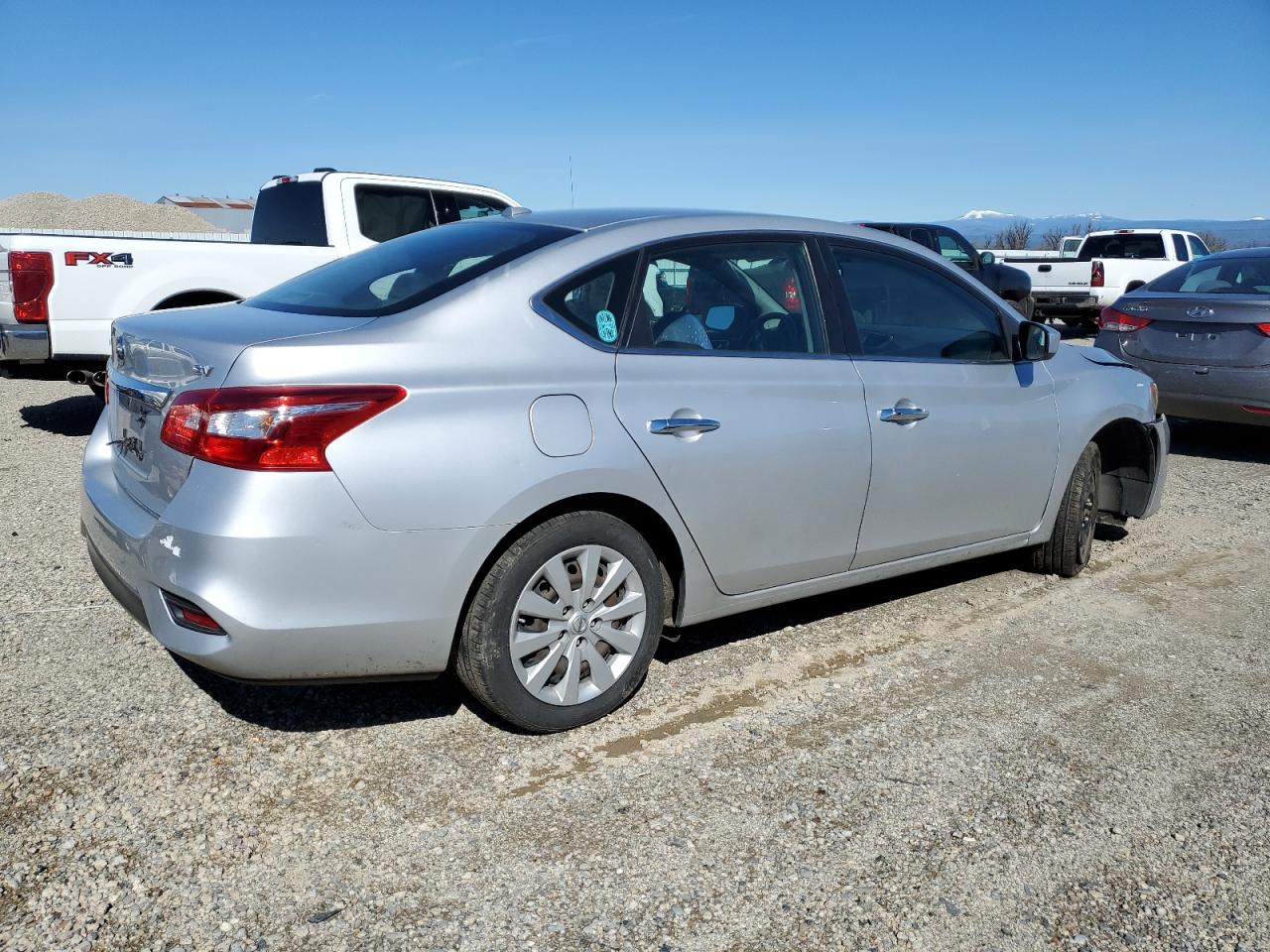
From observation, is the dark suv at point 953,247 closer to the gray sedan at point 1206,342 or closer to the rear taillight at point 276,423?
the gray sedan at point 1206,342

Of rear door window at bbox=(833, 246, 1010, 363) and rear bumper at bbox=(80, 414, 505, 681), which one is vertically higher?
rear door window at bbox=(833, 246, 1010, 363)

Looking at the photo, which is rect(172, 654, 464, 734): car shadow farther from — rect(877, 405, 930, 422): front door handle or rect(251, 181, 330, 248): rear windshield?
rect(251, 181, 330, 248): rear windshield

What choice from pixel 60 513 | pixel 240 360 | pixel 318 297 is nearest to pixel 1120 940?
pixel 240 360

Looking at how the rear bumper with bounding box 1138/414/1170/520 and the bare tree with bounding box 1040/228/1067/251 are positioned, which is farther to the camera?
the bare tree with bounding box 1040/228/1067/251

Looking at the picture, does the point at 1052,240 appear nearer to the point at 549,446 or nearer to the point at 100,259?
the point at 100,259

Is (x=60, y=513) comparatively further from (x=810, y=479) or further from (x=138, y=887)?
(x=810, y=479)

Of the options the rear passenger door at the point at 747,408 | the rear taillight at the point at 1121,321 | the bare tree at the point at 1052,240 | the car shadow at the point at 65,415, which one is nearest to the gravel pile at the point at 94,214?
the car shadow at the point at 65,415

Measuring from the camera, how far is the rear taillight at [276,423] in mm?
2828

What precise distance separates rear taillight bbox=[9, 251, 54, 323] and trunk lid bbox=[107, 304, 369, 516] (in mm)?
4311

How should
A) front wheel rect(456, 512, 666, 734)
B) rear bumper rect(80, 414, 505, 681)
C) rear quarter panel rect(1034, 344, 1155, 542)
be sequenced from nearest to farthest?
1. rear bumper rect(80, 414, 505, 681)
2. front wheel rect(456, 512, 666, 734)
3. rear quarter panel rect(1034, 344, 1155, 542)

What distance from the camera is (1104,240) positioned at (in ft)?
65.6

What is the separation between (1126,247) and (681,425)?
1890 centimetres

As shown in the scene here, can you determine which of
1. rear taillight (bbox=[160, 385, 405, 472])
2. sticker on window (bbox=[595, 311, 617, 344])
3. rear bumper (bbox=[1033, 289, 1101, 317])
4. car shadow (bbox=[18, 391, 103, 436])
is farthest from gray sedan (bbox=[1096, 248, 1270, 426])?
rear bumper (bbox=[1033, 289, 1101, 317])

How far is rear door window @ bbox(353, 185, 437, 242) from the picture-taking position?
9070mm
